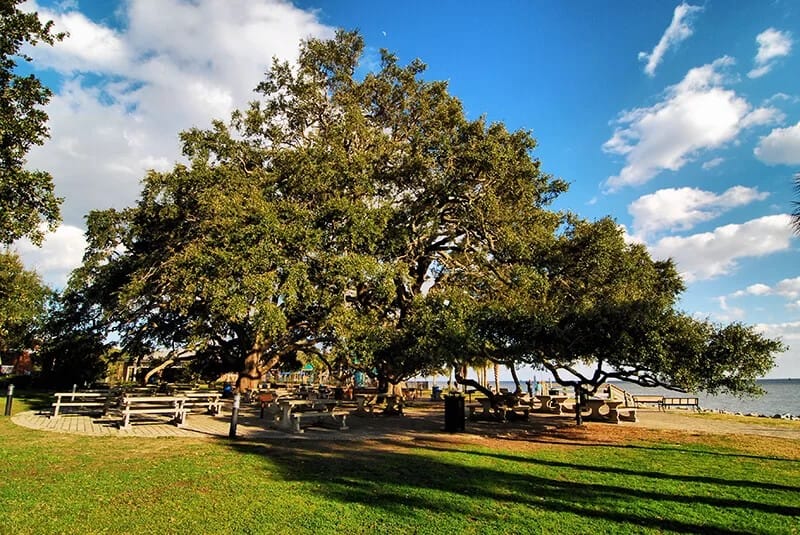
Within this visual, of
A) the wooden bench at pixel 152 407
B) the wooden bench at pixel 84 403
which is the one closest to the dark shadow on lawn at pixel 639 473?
the wooden bench at pixel 152 407

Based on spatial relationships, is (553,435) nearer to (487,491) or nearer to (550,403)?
(487,491)

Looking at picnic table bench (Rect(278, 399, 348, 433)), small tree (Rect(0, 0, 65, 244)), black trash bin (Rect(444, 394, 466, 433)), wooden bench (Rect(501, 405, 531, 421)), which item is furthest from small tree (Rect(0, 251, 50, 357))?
wooden bench (Rect(501, 405, 531, 421))

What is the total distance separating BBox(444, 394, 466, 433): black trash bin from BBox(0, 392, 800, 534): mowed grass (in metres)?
3.00

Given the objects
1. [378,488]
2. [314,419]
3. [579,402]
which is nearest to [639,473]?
[378,488]

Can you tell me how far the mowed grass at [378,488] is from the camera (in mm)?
5723

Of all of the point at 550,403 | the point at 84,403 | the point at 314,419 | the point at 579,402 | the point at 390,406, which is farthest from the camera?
the point at 550,403

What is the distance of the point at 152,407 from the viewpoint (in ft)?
49.2

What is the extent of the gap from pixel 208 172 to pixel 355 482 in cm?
1640

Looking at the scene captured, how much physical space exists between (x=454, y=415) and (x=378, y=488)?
25.0 feet

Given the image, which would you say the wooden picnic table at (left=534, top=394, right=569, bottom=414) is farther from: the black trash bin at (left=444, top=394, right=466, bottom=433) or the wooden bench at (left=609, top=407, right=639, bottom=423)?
the black trash bin at (left=444, top=394, right=466, bottom=433)

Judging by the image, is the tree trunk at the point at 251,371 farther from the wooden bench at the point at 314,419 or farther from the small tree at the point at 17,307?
the wooden bench at the point at 314,419

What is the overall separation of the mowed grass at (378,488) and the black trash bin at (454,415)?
3.00 meters

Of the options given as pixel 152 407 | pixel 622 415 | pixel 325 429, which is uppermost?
pixel 152 407

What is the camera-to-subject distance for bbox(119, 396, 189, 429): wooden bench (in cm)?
1342
